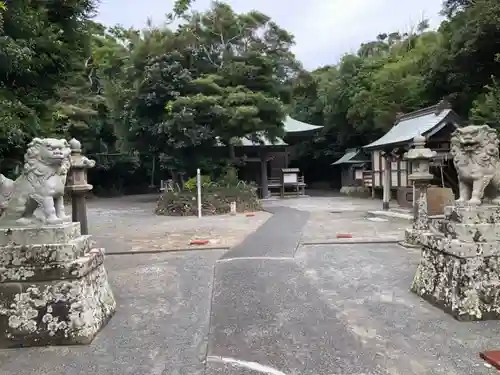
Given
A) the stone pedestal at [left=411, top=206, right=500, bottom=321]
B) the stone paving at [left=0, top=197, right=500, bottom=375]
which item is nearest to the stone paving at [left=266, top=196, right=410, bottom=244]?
the stone paving at [left=0, top=197, right=500, bottom=375]

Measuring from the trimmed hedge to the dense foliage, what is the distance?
1980 mm

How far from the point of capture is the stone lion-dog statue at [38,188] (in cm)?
362

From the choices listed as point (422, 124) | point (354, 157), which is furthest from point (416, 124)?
point (354, 157)

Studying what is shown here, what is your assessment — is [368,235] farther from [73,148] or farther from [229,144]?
[229,144]

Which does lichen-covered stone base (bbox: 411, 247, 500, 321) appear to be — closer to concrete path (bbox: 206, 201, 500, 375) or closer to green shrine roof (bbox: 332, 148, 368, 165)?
concrete path (bbox: 206, 201, 500, 375)

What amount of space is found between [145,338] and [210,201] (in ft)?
38.8

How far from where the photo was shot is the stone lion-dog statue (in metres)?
3.62

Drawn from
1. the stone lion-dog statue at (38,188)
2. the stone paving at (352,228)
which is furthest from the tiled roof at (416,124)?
the stone lion-dog statue at (38,188)

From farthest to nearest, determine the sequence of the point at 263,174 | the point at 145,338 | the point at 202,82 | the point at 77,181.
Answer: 1. the point at 263,174
2. the point at 202,82
3. the point at 77,181
4. the point at 145,338

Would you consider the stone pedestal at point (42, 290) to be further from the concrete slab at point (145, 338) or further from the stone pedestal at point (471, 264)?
the stone pedestal at point (471, 264)

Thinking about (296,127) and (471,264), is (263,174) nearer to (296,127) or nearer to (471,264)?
(296,127)

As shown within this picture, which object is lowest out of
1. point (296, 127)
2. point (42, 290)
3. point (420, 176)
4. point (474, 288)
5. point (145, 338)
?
point (145, 338)

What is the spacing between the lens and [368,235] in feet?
29.5

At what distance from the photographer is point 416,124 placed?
15.8 meters
